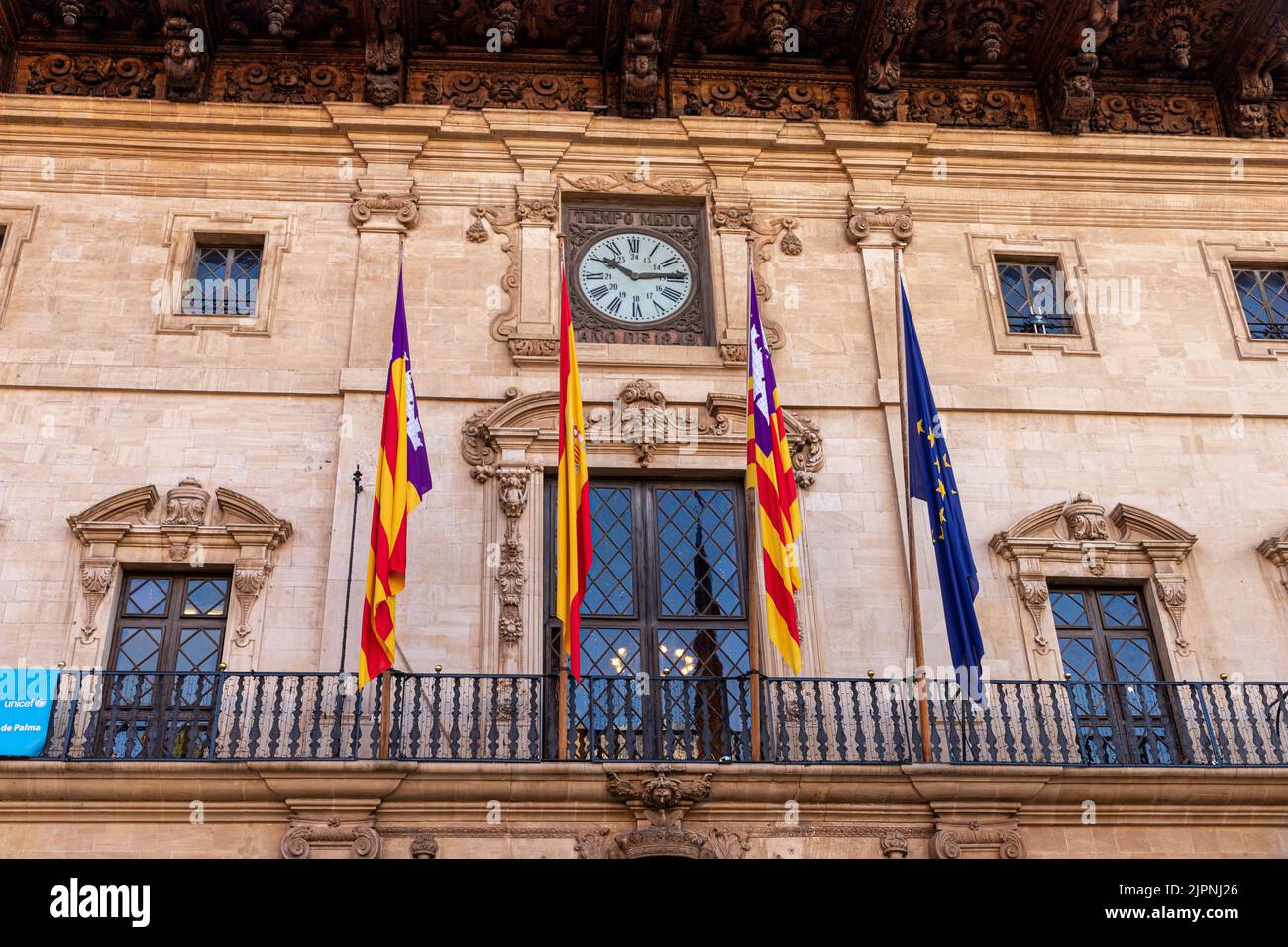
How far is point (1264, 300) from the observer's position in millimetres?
13523

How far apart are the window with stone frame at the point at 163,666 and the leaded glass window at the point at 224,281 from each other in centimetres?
268

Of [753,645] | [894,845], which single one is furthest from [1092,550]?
[894,845]

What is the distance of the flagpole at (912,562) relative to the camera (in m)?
10.2

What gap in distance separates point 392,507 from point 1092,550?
5.77 m

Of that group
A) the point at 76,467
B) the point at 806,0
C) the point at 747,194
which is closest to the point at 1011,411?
the point at 747,194

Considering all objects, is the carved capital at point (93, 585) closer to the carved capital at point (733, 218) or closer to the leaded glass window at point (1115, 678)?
the carved capital at point (733, 218)

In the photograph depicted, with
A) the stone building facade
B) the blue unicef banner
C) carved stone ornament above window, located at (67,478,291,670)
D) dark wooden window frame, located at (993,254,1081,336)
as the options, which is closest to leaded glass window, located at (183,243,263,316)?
the stone building facade

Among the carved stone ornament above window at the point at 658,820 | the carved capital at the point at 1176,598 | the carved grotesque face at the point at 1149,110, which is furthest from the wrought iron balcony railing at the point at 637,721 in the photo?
the carved grotesque face at the point at 1149,110

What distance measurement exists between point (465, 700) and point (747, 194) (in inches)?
229

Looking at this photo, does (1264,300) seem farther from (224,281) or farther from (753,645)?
(224,281)

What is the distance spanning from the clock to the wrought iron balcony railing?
3543mm

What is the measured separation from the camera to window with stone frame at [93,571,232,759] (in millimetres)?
10266
